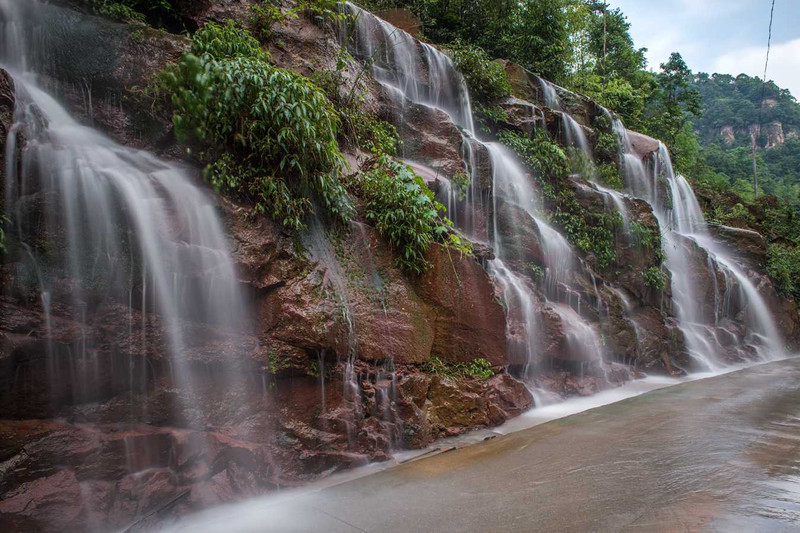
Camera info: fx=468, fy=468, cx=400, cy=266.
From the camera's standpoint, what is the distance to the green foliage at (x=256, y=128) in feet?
16.6

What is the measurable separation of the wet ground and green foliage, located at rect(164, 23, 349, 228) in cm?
299

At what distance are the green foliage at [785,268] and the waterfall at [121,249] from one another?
1760 centimetres

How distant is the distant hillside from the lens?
142ft

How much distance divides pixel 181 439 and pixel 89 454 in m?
0.69

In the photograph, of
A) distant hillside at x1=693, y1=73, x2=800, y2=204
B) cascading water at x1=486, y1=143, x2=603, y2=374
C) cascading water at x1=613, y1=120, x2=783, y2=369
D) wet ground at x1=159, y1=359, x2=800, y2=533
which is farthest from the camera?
distant hillside at x1=693, y1=73, x2=800, y2=204

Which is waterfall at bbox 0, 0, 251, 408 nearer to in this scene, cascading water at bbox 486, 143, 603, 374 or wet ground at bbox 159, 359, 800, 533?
wet ground at bbox 159, 359, 800, 533

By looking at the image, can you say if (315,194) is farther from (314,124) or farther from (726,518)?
(726,518)

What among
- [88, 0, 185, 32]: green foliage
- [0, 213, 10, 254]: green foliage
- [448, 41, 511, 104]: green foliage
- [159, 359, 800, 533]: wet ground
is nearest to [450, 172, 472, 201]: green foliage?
[448, 41, 511, 104]: green foliage

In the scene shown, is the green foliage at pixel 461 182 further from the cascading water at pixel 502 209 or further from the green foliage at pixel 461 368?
the green foliage at pixel 461 368

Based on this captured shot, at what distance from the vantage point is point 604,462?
4406mm

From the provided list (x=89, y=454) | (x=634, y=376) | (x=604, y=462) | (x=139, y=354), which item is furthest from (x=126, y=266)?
(x=634, y=376)

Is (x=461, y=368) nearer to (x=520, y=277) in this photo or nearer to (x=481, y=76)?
(x=520, y=277)

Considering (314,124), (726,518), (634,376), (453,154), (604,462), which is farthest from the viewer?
(634,376)

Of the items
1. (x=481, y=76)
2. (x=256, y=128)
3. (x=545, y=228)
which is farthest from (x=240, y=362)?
(x=481, y=76)
